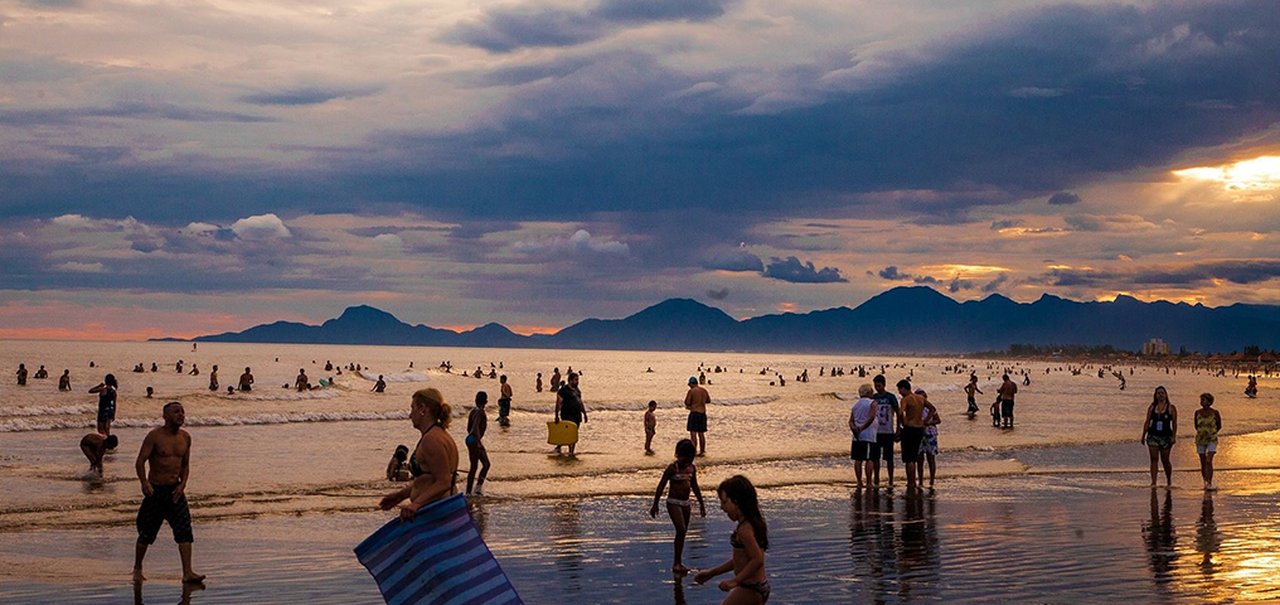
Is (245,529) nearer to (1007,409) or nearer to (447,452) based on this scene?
(447,452)

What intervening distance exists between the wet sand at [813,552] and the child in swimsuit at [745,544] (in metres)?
3.58

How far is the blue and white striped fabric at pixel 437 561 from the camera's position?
7.38m

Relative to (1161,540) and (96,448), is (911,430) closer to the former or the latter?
(1161,540)

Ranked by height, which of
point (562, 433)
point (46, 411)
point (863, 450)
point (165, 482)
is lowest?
point (46, 411)

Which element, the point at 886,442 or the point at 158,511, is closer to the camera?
the point at 158,511

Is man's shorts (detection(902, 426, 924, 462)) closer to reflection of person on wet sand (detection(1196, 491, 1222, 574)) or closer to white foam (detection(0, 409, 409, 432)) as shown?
reflection of person on wet sand (detection(1196, 491, 1222, 574))

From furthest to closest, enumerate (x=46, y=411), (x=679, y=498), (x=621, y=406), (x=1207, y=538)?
(x=621, y=406)
(x=46, y=411)
(x=1207, y=538)
(x=679, y=498)

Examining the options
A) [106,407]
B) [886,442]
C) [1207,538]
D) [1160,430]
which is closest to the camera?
[1207,538]

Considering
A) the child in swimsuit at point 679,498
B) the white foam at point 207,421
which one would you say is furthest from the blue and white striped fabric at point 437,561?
the white foam at point 207,421

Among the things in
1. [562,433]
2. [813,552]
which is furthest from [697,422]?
[813,552]

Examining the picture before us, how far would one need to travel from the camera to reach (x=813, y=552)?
14.2m

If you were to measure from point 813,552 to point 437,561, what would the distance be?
7717mm

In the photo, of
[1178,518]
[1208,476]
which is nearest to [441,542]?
[1178,518]

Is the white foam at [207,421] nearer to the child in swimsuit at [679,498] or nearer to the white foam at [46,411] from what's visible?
the white foam at [46,411]
